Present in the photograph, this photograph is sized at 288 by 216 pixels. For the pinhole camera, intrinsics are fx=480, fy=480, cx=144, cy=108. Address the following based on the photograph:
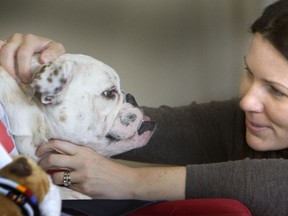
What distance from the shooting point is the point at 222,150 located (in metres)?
1.50

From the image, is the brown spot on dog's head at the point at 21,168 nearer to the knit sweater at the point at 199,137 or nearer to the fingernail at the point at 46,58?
the fingernail at the point at 46,58

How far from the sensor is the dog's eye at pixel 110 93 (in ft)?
3.92

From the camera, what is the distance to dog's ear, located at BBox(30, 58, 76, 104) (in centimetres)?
105

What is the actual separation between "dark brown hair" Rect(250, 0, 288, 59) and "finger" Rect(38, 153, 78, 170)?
56 cm

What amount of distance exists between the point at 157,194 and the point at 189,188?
0.08 metres

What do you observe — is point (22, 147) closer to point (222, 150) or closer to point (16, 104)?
point (16, 104)

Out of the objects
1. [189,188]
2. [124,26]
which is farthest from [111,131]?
[124,26]

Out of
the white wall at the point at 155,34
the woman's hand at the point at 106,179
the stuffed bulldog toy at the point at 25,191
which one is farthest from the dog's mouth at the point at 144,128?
the white wall at the point at 155,34

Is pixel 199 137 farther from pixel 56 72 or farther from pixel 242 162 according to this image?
pixel 56 72

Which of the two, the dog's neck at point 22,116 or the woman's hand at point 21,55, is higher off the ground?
the woman's hand at point 21,55

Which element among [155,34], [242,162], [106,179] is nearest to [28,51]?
[106,179]

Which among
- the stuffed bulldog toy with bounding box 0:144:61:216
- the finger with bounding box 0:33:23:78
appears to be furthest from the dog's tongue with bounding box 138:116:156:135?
the stuffed bulldog toy with bounding box 0:144:61:216

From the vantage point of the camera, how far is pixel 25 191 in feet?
1.67

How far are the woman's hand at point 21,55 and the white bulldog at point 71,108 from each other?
0.08 feet
